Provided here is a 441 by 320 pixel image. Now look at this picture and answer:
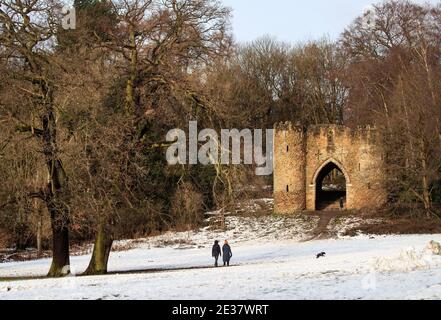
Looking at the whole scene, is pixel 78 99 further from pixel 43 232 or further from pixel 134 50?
pixel 43 232

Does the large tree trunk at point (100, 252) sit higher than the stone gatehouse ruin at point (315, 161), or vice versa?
the stone gatehouse ruin at point (315, 161)

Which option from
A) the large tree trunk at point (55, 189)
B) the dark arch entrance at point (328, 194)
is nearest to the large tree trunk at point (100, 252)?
the large tree trunk at point (55, 189)

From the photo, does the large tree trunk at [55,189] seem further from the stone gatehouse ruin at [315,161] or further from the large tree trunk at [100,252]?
the stone gatehouse ruin at [315,161]

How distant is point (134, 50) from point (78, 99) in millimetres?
2085

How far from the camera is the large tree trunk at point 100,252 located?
19922 millimetres

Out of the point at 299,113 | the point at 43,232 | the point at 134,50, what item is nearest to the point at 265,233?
the point at 43,232

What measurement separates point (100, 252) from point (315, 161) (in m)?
22.0

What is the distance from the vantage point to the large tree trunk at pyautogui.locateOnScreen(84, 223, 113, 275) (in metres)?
19.9

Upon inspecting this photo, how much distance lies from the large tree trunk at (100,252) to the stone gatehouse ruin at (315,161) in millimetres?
20668

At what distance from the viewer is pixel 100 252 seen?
20.2m

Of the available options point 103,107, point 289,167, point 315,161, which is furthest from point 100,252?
point 315,161

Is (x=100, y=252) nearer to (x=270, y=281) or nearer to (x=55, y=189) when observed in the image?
(x=55, y=189)

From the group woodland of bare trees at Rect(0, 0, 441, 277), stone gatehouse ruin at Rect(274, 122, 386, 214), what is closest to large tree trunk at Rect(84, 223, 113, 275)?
woodland of bare trees at Rect(0, 0, 441, 277)
